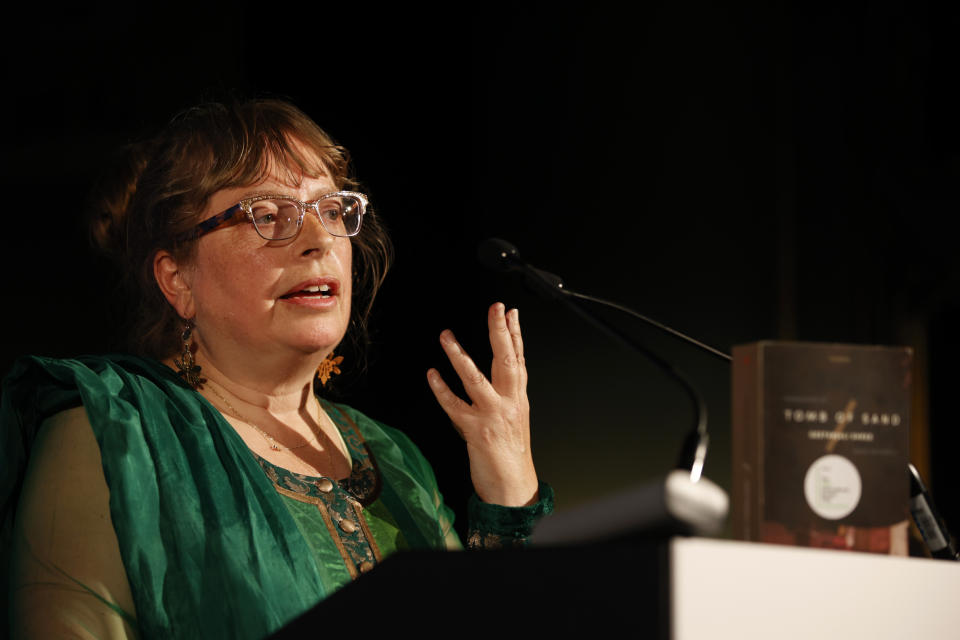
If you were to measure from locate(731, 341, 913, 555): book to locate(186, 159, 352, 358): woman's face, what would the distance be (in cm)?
90

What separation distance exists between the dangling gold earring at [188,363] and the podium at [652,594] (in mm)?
913

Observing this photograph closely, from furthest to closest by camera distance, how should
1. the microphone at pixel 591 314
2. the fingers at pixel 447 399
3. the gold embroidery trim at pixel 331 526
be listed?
the fingers at pixel 447 399 → the gold embroidery trim at pixel 331 526 → the microphone at pixel 591 314

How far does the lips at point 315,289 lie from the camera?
1.58 meters

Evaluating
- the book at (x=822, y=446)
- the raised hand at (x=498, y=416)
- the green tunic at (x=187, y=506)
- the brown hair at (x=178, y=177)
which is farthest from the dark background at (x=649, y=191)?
the book at (x=822, y=446)

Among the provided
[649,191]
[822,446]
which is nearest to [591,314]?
[822,446]

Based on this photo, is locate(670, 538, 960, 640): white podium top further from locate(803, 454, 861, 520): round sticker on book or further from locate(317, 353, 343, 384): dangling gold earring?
locate(317, 353, 343, 384): dangling gold earring

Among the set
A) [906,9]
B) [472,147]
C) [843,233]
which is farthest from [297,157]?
[906,9]

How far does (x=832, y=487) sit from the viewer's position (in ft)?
2.63

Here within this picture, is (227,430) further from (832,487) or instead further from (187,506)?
(832,487)

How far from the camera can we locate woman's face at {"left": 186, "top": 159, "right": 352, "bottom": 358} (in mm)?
1549

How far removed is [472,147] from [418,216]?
0.34m

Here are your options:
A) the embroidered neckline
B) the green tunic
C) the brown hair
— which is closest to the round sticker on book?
the green tunic

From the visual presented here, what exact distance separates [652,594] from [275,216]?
3.72 ft

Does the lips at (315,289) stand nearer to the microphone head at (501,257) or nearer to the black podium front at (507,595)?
the microphone head at (501,257)
